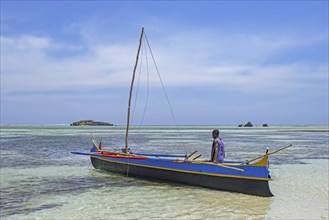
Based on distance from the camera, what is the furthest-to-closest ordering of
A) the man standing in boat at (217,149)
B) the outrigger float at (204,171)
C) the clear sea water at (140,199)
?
the man standing in boat at (217,149) → the outrigger float at (204,171) → the clear sea water at (140,199)

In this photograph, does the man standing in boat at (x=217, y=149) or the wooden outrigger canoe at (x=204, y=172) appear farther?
the man standing in boat at (x=217, y=149)

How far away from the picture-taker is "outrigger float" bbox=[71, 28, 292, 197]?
10906 millimetres

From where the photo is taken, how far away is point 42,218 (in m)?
8.34

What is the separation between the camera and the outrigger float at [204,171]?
429 inches

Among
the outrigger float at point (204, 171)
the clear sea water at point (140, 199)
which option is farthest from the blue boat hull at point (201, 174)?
the clear sea water at point (140, 199)

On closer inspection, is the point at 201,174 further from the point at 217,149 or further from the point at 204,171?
the point at 217,149

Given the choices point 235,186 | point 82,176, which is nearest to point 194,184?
point 235,186

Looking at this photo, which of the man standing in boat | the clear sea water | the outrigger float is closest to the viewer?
the clear sea water

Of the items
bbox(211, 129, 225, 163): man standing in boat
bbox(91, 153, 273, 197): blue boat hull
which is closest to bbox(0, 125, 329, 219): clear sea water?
bbox(91, 153, 273, 197): blue boat hull

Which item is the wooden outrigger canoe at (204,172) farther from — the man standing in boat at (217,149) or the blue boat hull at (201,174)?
the man standing in boat at (217,149)

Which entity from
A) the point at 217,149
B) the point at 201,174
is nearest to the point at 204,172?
the point at 201,174

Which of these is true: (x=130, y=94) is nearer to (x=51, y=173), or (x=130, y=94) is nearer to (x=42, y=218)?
(x=51, y=173)

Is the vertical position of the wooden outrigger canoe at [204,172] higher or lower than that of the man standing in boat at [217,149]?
lower

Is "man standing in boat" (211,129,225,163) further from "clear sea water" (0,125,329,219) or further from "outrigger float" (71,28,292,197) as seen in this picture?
"clear sea water" (0,125,329,219)
